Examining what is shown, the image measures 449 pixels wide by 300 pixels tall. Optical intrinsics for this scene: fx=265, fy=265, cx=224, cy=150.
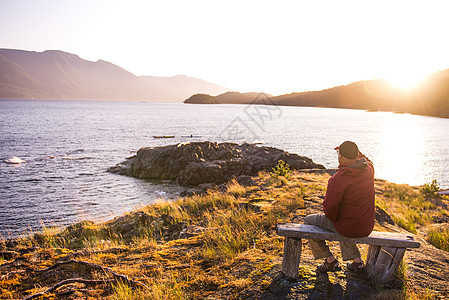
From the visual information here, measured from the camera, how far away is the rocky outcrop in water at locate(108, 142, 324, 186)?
26.9 metres

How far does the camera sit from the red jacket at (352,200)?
400cm

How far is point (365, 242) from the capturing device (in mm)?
4211

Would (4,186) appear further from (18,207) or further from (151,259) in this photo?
(151,259)

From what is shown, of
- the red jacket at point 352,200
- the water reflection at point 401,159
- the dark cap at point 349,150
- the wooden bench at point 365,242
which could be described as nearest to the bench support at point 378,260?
the wooden bench at point 365,242

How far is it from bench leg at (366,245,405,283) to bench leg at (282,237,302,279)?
51.5 inches

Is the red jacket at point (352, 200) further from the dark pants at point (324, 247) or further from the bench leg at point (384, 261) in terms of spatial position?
the bench leg at point (384, 261)

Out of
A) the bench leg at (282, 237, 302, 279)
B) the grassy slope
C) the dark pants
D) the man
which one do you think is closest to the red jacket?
the man

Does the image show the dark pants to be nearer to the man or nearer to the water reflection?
the man

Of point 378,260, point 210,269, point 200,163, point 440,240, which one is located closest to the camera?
point 378,260

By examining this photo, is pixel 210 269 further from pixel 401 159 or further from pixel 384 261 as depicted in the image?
pixel 401 159

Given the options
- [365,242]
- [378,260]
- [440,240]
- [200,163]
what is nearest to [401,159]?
[200,163]

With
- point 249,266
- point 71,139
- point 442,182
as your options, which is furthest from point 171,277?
point 71,139

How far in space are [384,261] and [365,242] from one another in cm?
48

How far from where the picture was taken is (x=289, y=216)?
25.3 ft
